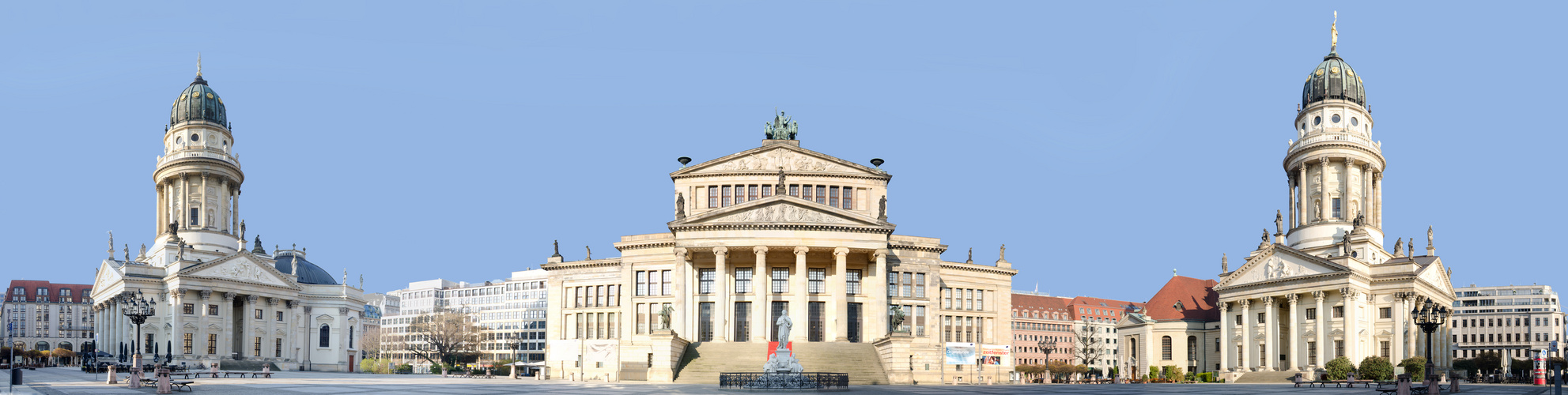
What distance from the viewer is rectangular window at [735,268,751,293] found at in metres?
75.9

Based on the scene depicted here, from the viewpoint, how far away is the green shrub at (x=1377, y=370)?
77.0m

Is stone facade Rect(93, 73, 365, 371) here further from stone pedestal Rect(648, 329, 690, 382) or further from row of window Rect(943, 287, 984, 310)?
row of window Rect(943, 287, 984, 310)

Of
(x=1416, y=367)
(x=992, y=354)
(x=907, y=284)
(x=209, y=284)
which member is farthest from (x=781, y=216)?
(x=209, y=284)

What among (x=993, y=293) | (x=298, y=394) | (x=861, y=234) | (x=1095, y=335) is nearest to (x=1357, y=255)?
(x=993, y=293)

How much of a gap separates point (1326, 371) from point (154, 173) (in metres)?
92.0

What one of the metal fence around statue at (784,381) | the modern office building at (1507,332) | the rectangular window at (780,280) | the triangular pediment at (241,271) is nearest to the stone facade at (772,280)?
the rectangular window at (780,280)

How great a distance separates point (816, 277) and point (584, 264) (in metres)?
16.7

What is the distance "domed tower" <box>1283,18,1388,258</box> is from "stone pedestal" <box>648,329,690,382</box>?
5140 centimetres

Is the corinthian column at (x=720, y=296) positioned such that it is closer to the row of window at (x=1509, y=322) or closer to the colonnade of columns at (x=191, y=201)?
the colonnade of columns at (x=191, y=201)

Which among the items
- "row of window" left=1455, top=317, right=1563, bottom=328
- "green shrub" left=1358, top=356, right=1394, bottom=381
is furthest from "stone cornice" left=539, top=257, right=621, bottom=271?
"row of window" left=1455, top=317, right=1563, bottom=328

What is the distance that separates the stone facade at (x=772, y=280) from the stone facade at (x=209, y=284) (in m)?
31.5

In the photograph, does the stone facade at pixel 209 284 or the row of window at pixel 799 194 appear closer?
the row of window at pixel 799 194

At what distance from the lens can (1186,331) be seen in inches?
3999

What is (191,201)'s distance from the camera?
103000 millimetres
